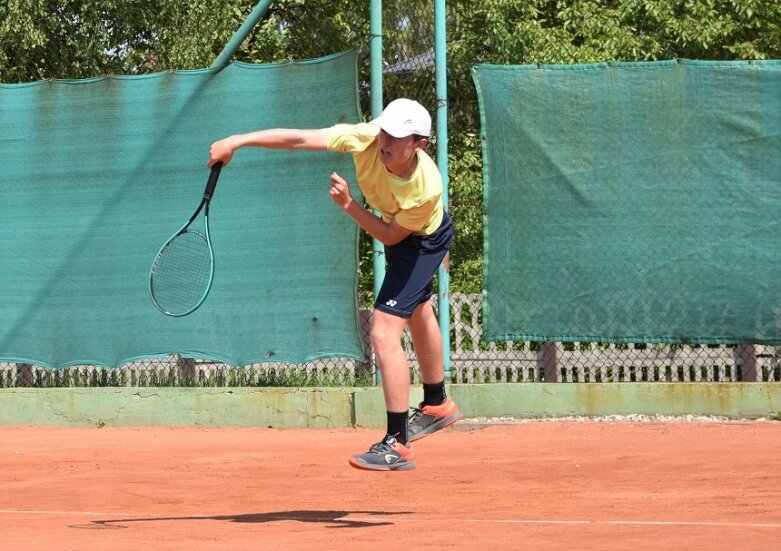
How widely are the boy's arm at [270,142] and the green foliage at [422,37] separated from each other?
3.58 metres

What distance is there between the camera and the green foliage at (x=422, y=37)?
8.97 meters

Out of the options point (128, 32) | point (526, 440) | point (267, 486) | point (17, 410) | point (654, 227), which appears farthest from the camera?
point (128, 32)

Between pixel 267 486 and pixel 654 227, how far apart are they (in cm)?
349

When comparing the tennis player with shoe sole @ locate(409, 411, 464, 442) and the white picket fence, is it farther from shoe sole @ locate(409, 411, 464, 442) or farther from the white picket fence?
the white picket fence

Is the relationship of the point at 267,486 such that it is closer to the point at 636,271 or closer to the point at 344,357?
the point at 344,357

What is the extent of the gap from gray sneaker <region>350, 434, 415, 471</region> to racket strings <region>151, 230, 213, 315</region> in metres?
3.31

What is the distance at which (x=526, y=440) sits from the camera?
791cm

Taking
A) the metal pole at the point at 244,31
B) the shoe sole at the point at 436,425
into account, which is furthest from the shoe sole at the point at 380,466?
the metal pole at the point at 244,31

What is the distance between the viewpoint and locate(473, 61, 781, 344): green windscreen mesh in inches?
332

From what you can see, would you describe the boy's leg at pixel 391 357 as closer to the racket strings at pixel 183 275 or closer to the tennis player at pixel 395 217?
the tennis player at pixel 395 217

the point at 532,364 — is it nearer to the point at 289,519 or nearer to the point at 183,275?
the point at 183,275

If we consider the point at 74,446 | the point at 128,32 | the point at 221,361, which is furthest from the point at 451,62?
the point at 128,32

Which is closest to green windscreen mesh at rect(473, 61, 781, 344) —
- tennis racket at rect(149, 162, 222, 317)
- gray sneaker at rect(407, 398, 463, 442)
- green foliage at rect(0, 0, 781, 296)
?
green foliage at rect(0, 0, 781, 296)

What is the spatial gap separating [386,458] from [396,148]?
1286 millimetres
